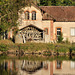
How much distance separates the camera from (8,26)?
37.7 metres

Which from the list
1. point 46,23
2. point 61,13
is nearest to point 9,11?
point 46,23

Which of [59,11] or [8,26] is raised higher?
[59,11]

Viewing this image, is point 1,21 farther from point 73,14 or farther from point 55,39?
point 73,14

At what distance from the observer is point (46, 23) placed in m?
48.4

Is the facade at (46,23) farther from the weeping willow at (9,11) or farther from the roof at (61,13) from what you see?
the weeping willow at (9,11)

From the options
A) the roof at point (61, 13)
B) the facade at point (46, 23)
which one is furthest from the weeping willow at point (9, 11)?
the roof at point (61, 13)

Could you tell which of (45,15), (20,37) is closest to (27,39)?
(20,37)

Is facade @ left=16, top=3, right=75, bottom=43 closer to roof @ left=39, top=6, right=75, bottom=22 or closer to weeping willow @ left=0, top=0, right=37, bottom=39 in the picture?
roof @ left=39, top=6, right=75, bottom=22

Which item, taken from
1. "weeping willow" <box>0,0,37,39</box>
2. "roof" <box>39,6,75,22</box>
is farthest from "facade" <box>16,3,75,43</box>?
"weeping willow" <box>0,0,37,39</box>

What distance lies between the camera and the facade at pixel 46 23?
46062 mm

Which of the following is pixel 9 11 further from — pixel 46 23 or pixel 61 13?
pixel 61 13

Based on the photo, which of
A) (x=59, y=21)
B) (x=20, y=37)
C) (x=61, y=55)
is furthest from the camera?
(x=59, y=21)

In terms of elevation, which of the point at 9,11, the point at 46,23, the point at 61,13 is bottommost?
the point at 46,23

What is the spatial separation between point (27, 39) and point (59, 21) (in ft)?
26.7
